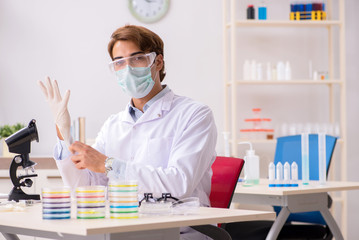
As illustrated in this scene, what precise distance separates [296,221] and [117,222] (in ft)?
8.12

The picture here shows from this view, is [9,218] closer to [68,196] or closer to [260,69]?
[68,196]

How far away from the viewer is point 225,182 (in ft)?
8.00

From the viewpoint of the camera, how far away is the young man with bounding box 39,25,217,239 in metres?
2.00

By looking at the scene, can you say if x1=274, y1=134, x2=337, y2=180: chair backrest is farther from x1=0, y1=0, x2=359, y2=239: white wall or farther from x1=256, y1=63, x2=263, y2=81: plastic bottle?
x1=0, y1=0, x2=359, y2=239: white wall

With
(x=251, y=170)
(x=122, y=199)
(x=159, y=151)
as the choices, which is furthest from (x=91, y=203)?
(x=251, y=170)

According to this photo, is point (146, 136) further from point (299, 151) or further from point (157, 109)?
point (299, 151)

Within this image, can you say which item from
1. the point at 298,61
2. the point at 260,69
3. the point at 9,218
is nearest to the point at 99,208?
the point at 9,218

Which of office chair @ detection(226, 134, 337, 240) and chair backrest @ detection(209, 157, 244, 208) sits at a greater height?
chair backrest @ detection(209, 157, 244, 208)

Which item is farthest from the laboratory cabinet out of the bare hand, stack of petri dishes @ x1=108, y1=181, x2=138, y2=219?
stack of petri dishes @ x1=108, y1=181, x2=138, y2=219

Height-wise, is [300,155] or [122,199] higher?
[122,199]

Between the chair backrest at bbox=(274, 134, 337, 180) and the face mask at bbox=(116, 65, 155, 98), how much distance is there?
5.86 feet

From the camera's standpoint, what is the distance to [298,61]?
5.18m

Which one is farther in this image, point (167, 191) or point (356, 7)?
point (356, 7)

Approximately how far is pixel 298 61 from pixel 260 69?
0.50 m
